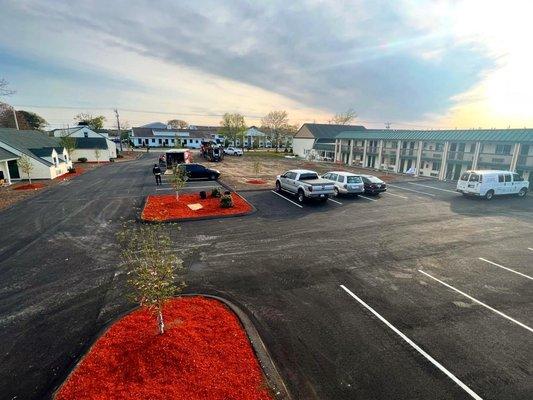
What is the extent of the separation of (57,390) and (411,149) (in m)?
42.3

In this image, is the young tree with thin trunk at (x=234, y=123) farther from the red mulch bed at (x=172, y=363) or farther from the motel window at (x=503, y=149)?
the red mulch bed at (x=172, y=363)

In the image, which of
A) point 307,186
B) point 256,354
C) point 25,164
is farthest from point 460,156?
point 25,164

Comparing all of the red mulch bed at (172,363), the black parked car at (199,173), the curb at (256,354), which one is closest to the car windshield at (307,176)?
the black parked car at (199,173)

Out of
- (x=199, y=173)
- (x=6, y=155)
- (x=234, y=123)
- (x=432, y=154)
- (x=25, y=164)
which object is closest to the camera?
(x=25, y=164)

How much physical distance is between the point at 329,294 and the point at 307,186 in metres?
11.1

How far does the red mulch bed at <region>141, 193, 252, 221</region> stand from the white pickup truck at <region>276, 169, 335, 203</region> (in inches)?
144

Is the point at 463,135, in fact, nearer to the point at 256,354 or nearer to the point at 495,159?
the point at 495,159

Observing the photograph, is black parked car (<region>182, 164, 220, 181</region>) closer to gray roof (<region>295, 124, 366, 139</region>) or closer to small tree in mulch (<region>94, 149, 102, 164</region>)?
small tree in mulch (<region>94, 149, 102, 164</region>)

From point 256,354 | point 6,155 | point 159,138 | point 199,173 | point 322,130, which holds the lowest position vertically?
point 256,354

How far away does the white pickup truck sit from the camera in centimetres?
1848

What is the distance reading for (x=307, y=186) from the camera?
1858 cm

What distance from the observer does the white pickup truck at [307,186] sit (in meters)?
18.5

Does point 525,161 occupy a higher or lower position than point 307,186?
higher

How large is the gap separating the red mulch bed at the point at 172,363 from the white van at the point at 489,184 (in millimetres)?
22116
